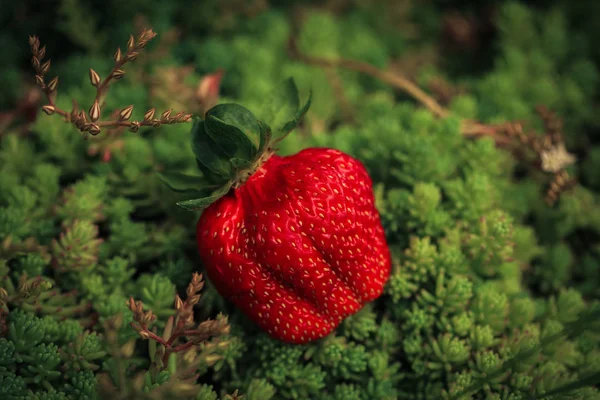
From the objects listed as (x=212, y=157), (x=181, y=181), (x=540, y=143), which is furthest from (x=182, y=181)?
(x=540, y=143)

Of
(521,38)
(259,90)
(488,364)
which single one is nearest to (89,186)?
(259,90)

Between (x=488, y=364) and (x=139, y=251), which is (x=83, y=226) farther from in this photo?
(x=488, y=364)

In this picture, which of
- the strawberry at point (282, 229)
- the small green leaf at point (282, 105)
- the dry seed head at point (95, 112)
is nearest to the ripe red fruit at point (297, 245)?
the strawberry at point (282, 229)

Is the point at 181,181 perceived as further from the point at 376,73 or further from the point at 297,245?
the point at 376,73

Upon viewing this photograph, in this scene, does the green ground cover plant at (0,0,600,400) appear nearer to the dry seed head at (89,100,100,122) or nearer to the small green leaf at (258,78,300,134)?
the dry seed head at (89,100,100,122)

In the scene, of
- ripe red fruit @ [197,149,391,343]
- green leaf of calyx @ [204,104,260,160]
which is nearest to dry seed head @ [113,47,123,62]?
green leaf of calyx @ [204,104,260,160]

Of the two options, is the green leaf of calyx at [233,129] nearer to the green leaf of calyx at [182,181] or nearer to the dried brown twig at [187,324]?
the green leaf of calyx at [182,181]
